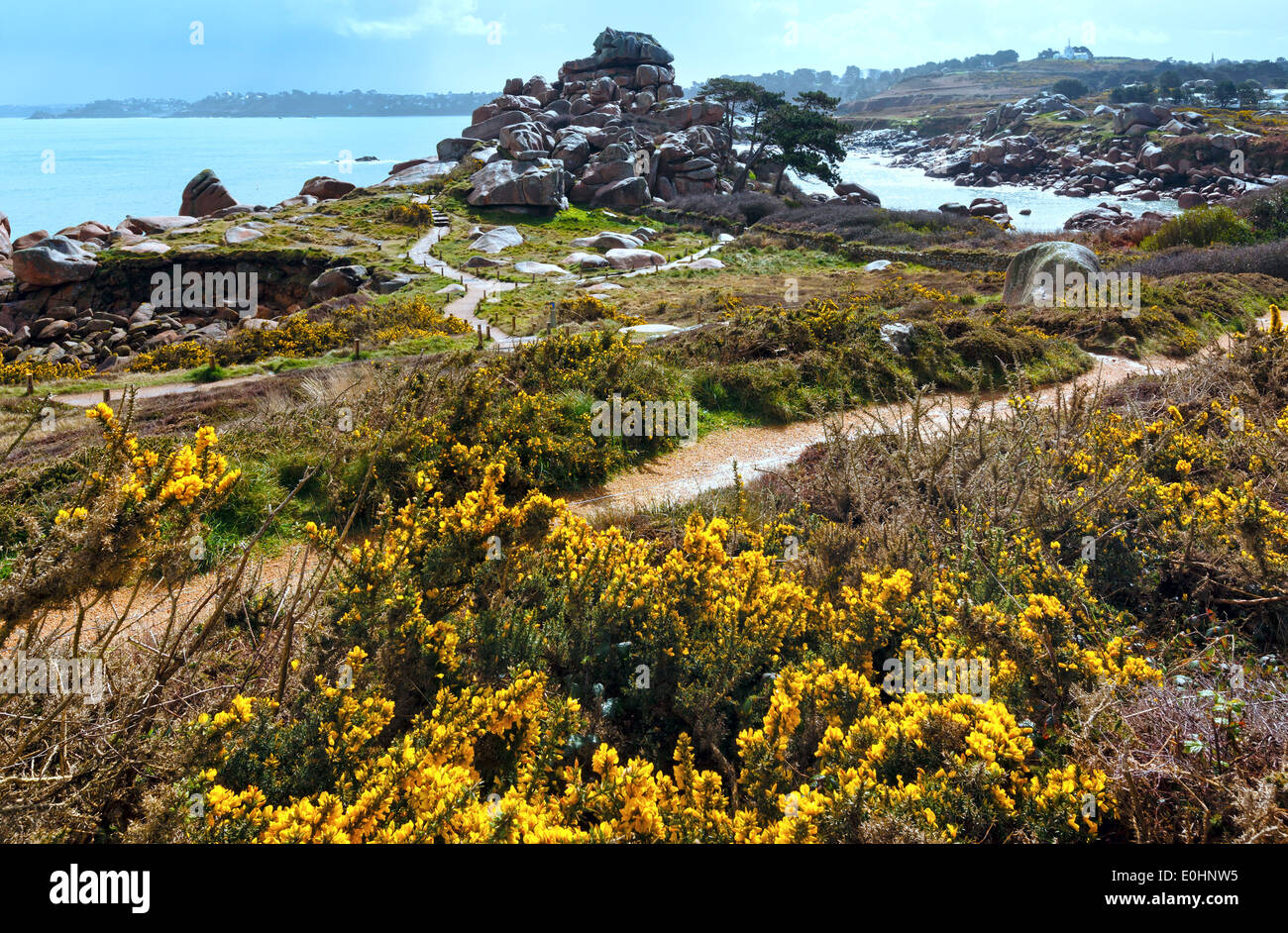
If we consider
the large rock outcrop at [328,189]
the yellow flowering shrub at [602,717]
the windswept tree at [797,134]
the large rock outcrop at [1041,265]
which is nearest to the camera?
the yellow flowering shrub at [602,717]

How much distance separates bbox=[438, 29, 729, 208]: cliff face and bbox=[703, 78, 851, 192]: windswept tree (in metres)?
3.71

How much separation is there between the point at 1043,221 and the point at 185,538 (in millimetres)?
56698

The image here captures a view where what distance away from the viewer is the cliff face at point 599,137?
4353 centimetres

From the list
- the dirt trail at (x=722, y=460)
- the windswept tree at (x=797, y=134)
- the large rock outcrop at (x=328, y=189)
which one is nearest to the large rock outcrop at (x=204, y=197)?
the large rock outcrop at (x=328, y=189)

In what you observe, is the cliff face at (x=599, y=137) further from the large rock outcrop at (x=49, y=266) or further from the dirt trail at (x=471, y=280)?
the large rock outcrop at (x=49, y=266)

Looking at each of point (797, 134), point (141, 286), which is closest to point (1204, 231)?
point (797, 134)

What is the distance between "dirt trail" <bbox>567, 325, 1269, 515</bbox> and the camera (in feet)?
25.1

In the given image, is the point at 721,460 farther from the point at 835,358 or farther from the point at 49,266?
the point at 49,266

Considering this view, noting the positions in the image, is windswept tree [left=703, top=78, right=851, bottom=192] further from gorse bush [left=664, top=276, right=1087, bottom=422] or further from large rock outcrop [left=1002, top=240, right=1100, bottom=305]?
gorse bush [left=664, top=276, right=1087, bottom=422]

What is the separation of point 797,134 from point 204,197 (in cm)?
3941

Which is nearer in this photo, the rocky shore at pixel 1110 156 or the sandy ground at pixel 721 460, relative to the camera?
the sandy ground at pixel 721 460

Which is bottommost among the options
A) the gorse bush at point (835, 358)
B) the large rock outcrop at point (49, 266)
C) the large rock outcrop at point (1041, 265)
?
the gorse bush at point (835, 358)

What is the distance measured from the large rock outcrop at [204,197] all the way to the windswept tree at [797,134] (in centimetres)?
3453

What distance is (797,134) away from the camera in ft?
163
